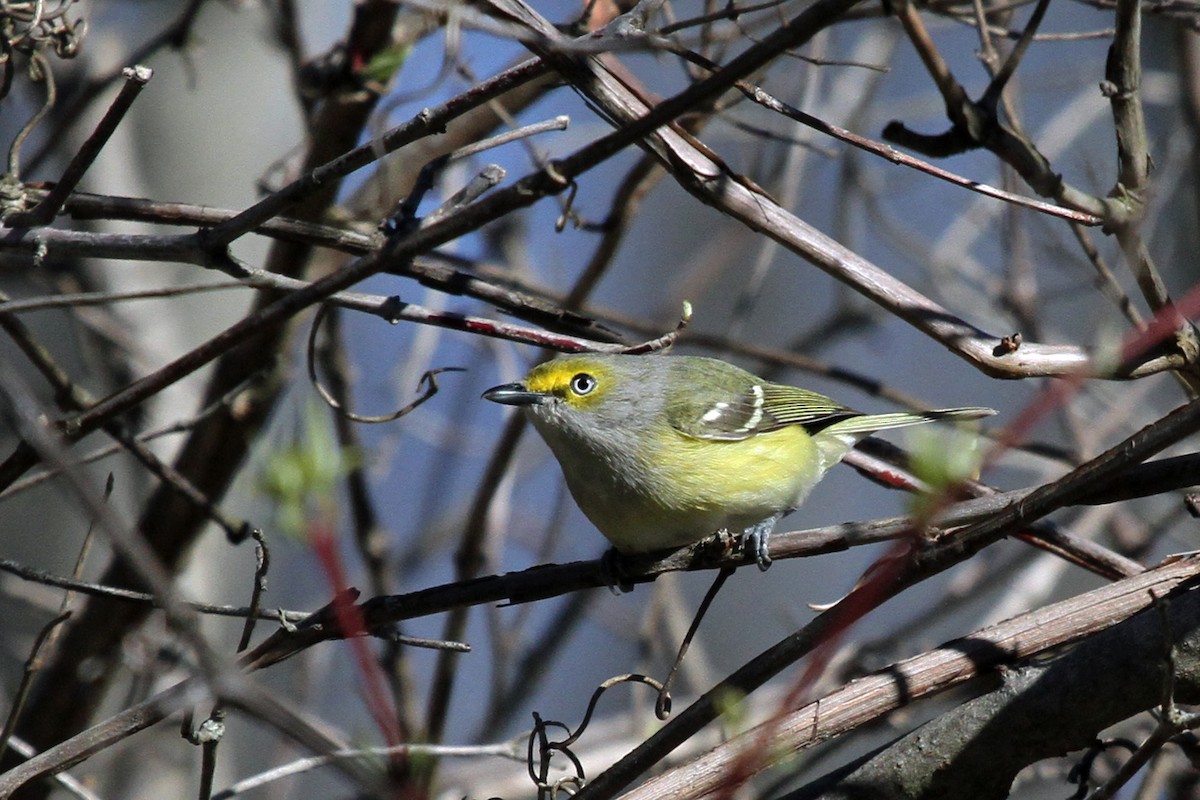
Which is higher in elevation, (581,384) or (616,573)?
(581,384)

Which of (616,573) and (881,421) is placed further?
(881,421)

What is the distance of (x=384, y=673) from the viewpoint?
14.8 feet

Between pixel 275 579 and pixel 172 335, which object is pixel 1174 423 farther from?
pixel 275 579

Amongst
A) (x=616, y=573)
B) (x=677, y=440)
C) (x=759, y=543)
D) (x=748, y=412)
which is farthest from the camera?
(x=748, y=412)

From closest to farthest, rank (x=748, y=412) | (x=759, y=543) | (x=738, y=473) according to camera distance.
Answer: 1. (x=759, y=543)
2. (x=738, y=473)
3. (x=748, y=412)

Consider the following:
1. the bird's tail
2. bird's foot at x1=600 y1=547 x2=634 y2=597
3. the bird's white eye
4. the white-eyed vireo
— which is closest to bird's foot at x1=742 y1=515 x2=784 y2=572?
the white-eyed vireo

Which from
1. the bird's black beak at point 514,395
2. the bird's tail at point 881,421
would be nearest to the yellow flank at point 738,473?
the bird's tail at point 881,421

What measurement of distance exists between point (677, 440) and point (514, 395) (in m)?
0.54

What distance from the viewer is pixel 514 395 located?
3479mm

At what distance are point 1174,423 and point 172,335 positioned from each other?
422 cm

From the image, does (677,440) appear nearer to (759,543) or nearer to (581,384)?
(581,384)

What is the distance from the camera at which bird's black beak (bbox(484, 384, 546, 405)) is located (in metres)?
3.41

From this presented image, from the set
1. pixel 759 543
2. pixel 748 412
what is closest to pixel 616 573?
pixel 759 543

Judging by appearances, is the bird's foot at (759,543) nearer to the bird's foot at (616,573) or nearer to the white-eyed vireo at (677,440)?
the white-eyed vireo at (677,440)
